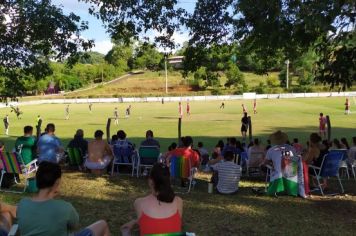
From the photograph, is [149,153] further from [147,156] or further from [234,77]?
[234,77]

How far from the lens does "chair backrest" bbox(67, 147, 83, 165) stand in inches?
534

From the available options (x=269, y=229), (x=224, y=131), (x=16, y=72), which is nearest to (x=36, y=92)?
(x=224, y=131)

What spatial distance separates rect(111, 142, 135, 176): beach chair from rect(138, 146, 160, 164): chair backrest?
451 millimetres

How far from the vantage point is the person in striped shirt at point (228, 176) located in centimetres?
1034

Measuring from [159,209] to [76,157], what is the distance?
955 cm

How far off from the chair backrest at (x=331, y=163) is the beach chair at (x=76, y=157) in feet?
21.5

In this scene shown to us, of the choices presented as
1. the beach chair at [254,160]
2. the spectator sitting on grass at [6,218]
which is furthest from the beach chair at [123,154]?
the spectator sitting on grass at [6,218]

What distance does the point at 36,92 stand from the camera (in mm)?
132750

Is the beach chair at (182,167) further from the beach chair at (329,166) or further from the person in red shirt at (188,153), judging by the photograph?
the beach chair at (329,166)

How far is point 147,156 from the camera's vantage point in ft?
41.3

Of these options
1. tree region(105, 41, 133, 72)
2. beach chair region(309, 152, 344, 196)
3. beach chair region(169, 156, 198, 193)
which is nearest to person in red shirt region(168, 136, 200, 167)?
beach chair region(169, 156, 198, 193)

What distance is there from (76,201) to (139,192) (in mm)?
1474

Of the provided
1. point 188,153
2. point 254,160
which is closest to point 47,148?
point 188,153

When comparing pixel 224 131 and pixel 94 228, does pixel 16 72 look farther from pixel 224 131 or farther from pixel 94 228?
pixel 224 131
